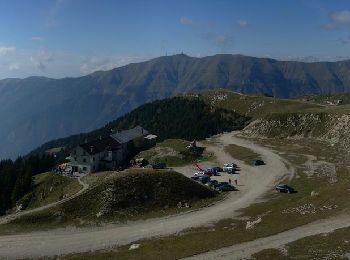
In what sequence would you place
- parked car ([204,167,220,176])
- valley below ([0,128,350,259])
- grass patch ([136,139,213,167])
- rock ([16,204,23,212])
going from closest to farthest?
valley below ([0,128,350,259])
rock ([16,204,23,212])
parked car ([204,167,220,176])
grass patch ([136,139,213,167])

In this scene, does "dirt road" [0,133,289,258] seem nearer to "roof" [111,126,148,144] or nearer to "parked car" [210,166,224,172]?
"parked car" [210,166,224,172]

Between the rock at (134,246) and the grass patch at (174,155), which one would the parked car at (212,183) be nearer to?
the grass patch at (174,155)

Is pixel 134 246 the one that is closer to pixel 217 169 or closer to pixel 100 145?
pixel 217 169

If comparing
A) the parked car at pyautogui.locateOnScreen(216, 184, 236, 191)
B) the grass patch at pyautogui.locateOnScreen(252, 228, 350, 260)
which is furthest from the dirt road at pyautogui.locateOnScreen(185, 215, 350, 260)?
the parked car at pyautogui.locateOnScreen(216, 184, 236, 191)

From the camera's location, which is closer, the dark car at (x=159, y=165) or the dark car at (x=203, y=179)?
the dark car at (x=203, y=179)

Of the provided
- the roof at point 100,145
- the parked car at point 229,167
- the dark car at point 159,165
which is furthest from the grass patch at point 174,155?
the parked car at point 229,167

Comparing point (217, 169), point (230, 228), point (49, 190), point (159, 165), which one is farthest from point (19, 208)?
point (230, 228)
